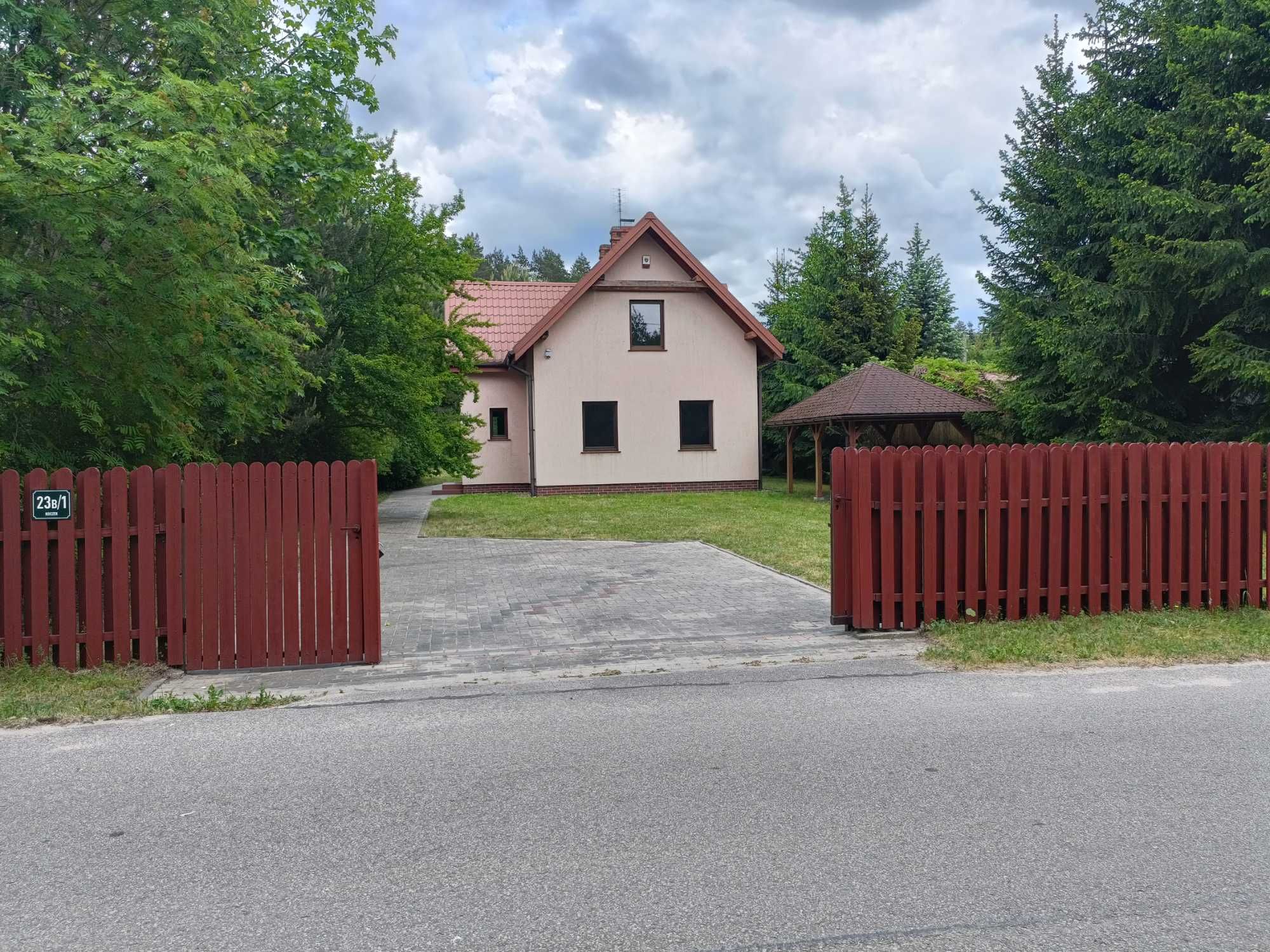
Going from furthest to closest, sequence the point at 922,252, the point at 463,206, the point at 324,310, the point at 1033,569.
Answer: the point at 922,252 → the point at 463,206 → the point at 324,310 → the point at 1033,569

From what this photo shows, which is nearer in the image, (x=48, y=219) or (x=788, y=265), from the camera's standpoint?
(x=48, y=219)

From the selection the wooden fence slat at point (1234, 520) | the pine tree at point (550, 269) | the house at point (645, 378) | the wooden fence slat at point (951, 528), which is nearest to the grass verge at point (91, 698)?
the wooden fence slat at point (951, 528)

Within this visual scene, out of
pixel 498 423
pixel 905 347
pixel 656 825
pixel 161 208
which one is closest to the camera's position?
pixel 656 825

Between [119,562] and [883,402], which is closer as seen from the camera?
[119,562]

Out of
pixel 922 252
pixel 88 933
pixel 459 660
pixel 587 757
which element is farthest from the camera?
pixel 922 252

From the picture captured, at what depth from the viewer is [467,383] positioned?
2145cm

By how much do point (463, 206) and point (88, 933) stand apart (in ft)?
61.4

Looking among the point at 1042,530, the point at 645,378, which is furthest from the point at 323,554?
the point at 645,378

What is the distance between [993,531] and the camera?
8.10 m

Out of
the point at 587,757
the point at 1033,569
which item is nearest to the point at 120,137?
the point at 587,757

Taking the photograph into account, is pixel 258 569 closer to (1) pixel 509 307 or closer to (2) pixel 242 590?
(2) pixel 242 590

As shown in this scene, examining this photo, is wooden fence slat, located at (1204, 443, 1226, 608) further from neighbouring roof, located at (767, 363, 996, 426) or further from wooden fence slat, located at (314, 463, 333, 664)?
neighbouring roof, located at (767, 363, 996, 426)

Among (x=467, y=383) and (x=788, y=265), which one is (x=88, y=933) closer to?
(x=467, y=383)

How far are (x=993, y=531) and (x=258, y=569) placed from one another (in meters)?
6.14
